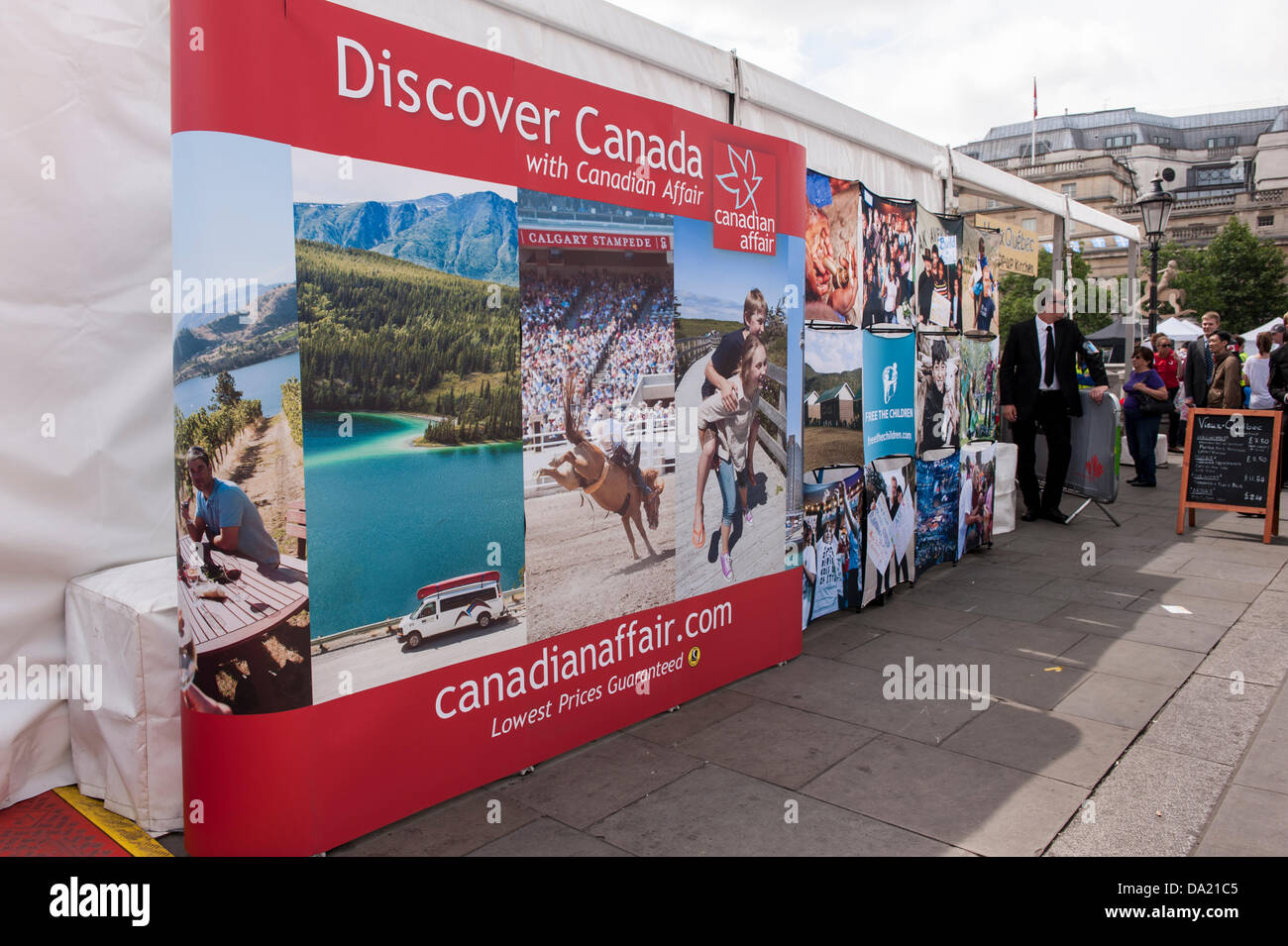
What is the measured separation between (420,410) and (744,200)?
86.7 inches

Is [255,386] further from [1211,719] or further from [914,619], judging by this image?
[914,619]

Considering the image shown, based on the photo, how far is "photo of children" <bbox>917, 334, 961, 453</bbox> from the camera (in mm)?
6461

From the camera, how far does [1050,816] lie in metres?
3.22

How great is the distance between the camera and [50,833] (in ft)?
10.2

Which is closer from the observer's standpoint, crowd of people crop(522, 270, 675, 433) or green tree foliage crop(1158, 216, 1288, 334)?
crowd of people crop(522, 270, 675, 433)

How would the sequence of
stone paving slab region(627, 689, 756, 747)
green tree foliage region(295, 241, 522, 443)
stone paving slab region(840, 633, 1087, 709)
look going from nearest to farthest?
1. green tree foliage region(295, 241, 522, 443)
2. stone paving slab region(627, 689, 756, 747)
3. stone paving slab region(840, 633, 1087, 709)

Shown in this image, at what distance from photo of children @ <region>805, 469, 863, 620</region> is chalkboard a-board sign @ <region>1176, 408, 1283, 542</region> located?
4.35m

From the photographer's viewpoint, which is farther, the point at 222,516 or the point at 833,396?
the point at 833,396

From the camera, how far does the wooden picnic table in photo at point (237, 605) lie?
2740 mm

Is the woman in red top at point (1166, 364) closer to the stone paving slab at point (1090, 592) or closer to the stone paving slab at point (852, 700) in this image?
the stone paving slab at point (1090, 592)

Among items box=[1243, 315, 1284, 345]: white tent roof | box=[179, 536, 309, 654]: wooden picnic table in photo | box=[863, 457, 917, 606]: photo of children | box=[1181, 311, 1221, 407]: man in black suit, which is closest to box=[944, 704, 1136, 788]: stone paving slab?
box=[863, 457, 917, 606]: photo of children

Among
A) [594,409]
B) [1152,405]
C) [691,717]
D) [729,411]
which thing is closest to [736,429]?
[729,411]

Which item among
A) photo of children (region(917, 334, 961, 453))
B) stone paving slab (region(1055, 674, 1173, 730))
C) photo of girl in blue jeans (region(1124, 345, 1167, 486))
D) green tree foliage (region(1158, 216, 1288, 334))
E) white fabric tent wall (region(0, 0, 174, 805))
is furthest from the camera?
green tree foliage (region(1158, 216, 1288, 334))

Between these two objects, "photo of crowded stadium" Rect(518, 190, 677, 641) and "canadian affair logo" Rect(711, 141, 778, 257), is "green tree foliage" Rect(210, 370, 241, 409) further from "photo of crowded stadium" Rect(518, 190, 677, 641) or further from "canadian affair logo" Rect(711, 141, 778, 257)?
"canadian affair logo" Rect(711, 141, 778, 257)
